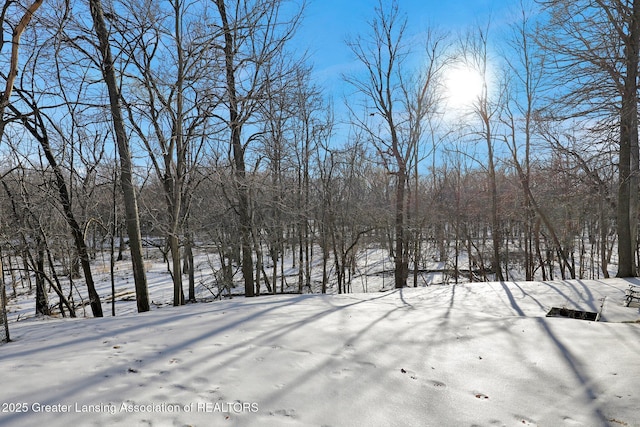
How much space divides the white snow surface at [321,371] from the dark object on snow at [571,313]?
31 centimetres

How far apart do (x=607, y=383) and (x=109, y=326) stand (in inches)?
208

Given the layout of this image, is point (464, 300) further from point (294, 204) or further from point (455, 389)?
point (294, 204)

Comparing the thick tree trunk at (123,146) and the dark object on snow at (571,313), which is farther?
the thick tree trunk at (123,146)

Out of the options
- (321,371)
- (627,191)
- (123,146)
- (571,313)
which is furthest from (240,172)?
(627,191)

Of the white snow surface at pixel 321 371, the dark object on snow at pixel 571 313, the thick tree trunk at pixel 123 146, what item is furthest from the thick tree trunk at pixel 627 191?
the thick tree trunk at pixel 123 146

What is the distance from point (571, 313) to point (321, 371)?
186 inches

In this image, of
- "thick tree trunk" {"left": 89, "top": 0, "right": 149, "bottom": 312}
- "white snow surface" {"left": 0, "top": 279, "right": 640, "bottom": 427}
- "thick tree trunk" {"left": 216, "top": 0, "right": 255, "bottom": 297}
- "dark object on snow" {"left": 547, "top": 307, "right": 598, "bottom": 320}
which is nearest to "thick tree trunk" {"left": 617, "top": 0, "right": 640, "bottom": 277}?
"dark object on snow" {"left": 547, "top": 307, "right": 598, "bottom": 320}

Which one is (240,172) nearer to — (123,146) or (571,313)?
(123,146)

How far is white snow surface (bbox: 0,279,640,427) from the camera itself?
2342 millimetres

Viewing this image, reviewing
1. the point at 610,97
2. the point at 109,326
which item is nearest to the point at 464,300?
the point at 610,97

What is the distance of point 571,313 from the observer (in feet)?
18.2

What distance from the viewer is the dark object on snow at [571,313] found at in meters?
5.40

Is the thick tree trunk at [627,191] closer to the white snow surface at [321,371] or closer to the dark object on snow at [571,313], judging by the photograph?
the dark object on snow at [571,313]

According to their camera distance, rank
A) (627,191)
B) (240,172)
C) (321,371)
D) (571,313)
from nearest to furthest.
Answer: (321,371)
(571,313)
(627,191)
(240,172)
